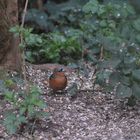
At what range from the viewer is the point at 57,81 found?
473cm

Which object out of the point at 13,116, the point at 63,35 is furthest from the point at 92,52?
the point at 63,35

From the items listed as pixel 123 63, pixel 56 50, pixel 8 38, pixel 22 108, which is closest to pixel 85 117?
pixel 123 63

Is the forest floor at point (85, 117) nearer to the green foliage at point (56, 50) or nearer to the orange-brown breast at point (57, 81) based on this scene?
the orange-brown breast at point (57, 81)

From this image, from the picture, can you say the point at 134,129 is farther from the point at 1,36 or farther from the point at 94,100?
the point at 1,36

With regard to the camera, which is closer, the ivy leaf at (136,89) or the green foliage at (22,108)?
the green foliage at (22,108)

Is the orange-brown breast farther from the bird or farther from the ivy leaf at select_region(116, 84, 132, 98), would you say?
the ivy leaf at select_region(116, 84, 132, 98)

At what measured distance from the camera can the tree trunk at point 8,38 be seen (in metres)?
4.97

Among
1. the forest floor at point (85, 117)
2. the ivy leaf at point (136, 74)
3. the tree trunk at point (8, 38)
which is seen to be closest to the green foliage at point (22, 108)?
the forest floor at point (85, 117)

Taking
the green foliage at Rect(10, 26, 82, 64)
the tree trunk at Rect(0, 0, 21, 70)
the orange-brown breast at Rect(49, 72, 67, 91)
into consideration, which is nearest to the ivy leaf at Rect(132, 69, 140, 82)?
the orange-brown breast at Rect(49, 72, 67, 91)

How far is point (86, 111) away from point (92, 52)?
1.55ft

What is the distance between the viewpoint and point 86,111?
457cm

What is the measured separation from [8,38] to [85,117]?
994 millimetres

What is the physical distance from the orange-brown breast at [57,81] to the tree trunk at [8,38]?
14.4 inches

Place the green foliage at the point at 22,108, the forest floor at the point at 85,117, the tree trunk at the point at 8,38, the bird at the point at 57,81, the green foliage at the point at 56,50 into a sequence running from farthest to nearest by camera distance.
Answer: the green foliage at the point at 56,50 < the tree trunk at the point at 8,38 < the bird at the point at 57,81 < the forest floor at the point at 85,117 < the green foliage at the point at 22,108
